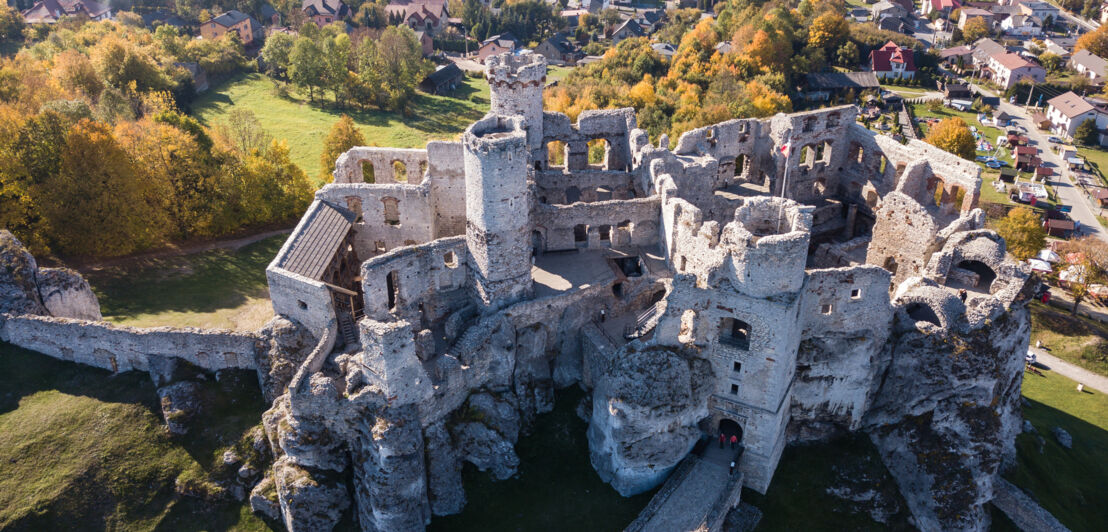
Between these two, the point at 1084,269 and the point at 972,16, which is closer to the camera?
the point at 1084,269

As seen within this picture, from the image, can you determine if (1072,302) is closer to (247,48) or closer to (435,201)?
(435,201)

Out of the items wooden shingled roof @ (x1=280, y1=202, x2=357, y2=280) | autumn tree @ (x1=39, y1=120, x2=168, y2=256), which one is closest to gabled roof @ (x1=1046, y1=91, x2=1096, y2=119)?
wooden shingled roof @ (x1=280, y1=202, x2=357, y2=280)

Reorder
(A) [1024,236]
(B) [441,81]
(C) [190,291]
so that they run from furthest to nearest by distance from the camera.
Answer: (B) [441,81] → (A) [1024,236] → (C) [190,291]

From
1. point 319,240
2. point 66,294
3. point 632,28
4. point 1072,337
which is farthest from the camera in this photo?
point 632,28

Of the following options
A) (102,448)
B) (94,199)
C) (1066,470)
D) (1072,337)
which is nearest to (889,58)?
(1072,337)

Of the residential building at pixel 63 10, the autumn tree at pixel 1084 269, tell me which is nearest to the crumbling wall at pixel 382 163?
the autumn tree at pixel 1084 269

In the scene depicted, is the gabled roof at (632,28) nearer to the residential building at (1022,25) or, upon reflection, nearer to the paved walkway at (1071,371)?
the residential building at (1022,25)

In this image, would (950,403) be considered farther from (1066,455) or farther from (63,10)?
(63,10)

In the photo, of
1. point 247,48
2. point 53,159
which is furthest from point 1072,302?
point 247,48
